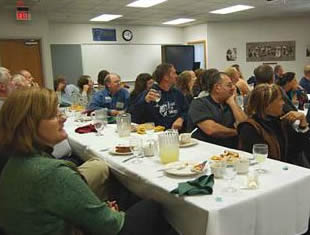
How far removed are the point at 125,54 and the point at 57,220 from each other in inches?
343

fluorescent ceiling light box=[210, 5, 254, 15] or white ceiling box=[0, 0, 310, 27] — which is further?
fluorescent ceiling light box=[210, 5, 254, 15]

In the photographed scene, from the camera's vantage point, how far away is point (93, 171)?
2.06m

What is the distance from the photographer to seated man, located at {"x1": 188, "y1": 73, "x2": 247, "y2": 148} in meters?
2.76

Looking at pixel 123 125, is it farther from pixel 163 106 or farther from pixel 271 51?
pixel 271 51

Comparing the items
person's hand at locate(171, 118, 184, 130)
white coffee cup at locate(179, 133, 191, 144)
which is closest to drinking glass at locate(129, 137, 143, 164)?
white coffee cup at locate(179, 133, 191, 144)

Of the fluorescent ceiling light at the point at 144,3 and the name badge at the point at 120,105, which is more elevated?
Result: the fluorescent ceiling light at the point at 144,3

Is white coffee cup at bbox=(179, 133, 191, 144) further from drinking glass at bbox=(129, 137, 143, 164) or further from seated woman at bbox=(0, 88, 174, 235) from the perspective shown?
seated woman at bbox=(0, 88, 174, 235)

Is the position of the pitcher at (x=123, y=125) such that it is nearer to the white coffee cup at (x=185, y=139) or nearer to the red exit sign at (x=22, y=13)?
the white coffee cup at (x=185, y=139)

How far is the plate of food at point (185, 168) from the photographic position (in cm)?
172

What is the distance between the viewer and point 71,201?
1.27m

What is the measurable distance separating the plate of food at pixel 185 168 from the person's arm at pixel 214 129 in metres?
0.86

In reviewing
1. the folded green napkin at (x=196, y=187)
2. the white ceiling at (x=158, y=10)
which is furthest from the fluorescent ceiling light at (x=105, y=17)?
A: the folded green napkin at (x=196, y=187)

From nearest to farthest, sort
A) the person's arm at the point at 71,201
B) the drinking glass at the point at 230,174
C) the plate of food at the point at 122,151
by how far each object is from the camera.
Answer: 1. the person's arm at the point at 71,201
2. the drinking glass at the point at 230,174
3. the plate of food at the point at 122,151

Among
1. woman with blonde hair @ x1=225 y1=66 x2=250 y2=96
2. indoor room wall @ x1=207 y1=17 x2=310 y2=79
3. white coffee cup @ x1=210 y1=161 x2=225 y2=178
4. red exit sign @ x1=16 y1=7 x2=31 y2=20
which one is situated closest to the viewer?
white coffee cup @ x1=210 y1=161 x2=225 y2=178
